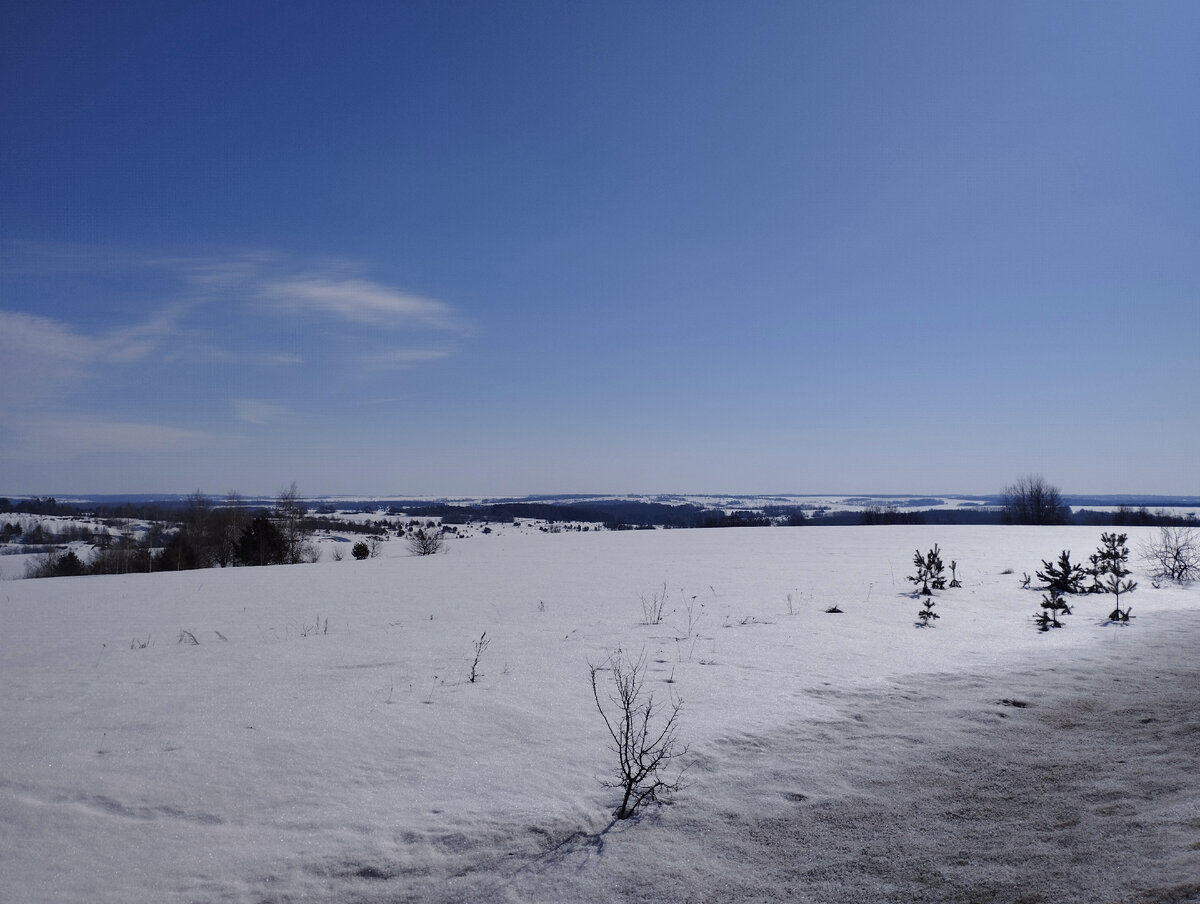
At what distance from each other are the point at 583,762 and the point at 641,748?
60 centimetres

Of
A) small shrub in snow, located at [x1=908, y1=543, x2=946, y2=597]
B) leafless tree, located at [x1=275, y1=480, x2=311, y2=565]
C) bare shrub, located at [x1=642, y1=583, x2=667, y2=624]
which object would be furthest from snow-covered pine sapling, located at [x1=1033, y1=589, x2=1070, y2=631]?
leafless tree, located at [x1=275, y1=480, x2=311, y2=565]

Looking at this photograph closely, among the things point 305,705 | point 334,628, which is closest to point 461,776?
point 305,705

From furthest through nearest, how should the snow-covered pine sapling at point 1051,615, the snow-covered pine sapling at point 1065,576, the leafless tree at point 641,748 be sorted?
1. the snow-covered pine sapling at point 1065,576
2. the snow-covered pine sapling at point 1051,615
3. the leafless tree at point 641,748

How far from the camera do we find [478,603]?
45.2ft

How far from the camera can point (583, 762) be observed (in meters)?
5.35

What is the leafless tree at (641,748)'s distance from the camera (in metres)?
4.65

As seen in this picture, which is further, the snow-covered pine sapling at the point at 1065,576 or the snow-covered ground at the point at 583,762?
the snow-covered pine sapling at the point at 1065,576

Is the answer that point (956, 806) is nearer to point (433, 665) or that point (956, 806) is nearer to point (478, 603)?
point (433, 665)

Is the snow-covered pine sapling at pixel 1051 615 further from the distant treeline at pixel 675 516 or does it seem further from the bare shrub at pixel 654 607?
the distant treeline at pixel 675 516

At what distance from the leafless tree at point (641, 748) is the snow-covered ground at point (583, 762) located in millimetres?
167

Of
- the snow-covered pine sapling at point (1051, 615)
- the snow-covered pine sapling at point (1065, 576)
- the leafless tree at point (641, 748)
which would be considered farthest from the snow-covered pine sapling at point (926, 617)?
the leafless tree at point (641, 748)

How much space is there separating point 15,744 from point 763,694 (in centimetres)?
696

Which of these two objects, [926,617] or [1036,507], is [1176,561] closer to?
[926,617]

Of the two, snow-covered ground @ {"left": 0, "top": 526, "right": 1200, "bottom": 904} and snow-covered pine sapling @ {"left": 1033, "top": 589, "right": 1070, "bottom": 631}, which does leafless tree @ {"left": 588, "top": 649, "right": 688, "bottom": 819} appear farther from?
snow-covered pine sapling @ {"left": 1033, "top": 589, "right": 1070, "bottom": 631}
